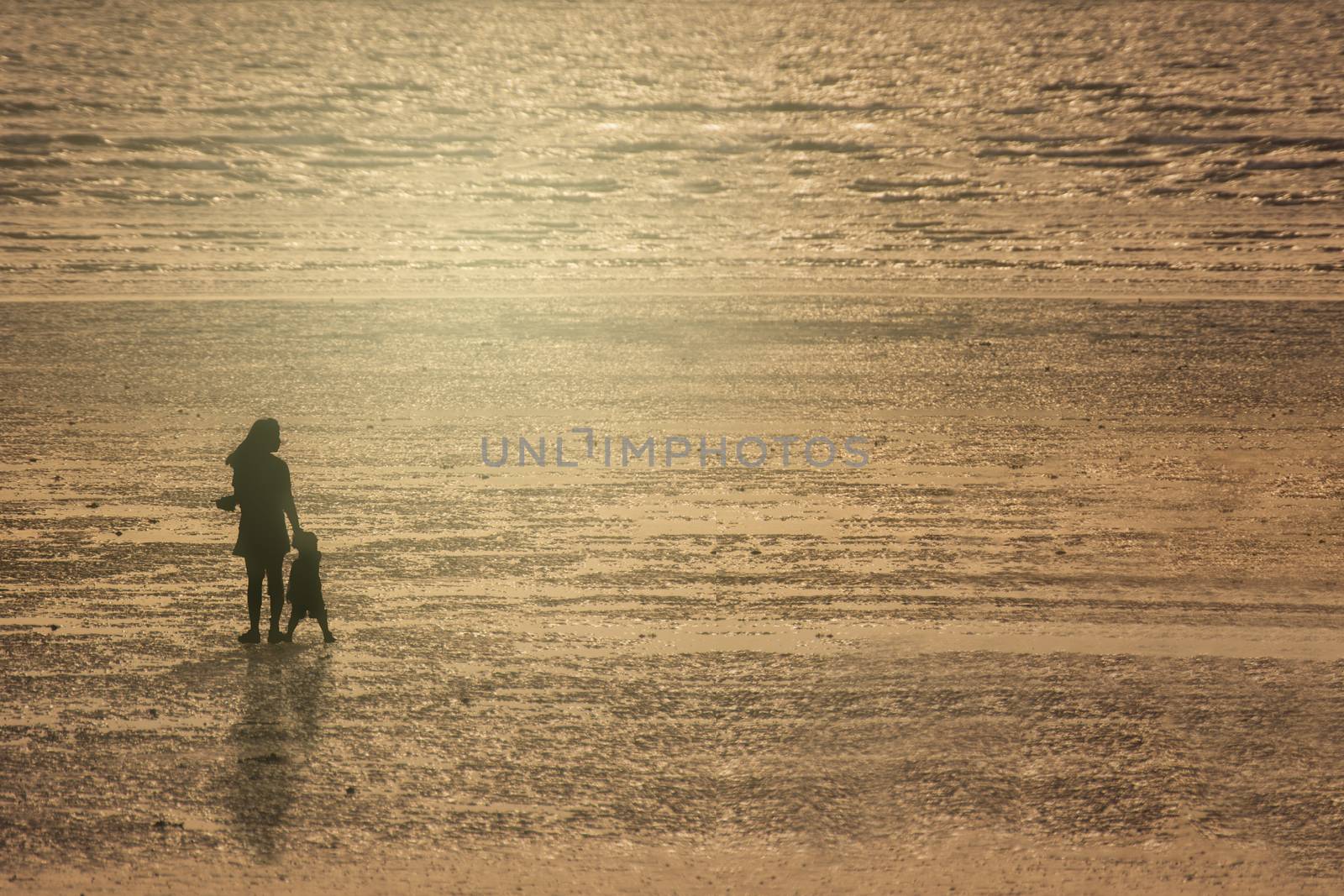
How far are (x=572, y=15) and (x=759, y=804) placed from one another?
22086 mm

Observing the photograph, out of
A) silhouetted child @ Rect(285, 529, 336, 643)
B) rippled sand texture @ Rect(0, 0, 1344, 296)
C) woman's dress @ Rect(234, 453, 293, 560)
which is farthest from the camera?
rippled sand texture @ Rect(0, 0, 1344, 296)

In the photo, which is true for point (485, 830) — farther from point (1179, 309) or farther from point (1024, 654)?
point (1179, 309)

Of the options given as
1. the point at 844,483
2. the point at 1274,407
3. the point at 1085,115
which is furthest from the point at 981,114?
the point at 844,483

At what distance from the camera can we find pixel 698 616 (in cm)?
743

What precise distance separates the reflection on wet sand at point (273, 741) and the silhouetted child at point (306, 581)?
245mm

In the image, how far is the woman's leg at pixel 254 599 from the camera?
6910mm

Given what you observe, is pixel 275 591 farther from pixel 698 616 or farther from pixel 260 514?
pixel 698 616

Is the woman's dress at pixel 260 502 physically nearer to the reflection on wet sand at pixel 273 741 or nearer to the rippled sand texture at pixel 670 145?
the reflection on wet sand at pixel 273 741

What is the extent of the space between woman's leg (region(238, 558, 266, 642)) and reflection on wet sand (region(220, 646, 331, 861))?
0.11 metres

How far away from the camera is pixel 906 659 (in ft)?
22.6

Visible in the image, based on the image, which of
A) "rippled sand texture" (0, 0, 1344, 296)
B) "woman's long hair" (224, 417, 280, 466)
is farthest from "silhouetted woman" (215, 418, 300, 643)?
"rippled sand texture" (0, 0, 1344, 296)

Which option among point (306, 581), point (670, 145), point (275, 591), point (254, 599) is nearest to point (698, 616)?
point (306, 581)

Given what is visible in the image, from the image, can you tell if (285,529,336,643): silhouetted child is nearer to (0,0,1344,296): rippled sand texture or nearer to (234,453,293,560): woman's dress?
(234,453,293,560): woman's dress

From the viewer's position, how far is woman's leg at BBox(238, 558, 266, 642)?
6.91 metres
